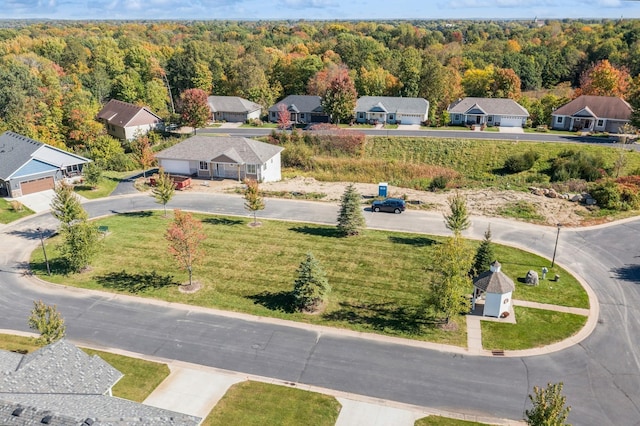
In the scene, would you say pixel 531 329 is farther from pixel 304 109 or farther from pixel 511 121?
pixel 304 109

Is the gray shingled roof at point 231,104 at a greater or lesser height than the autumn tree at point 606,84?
lesser

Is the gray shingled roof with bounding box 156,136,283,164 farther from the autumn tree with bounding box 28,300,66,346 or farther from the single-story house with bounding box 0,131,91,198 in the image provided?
Result: the autumn tree with bounding box 28,300,66,346

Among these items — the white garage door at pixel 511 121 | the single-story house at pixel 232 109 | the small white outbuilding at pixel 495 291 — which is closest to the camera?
the small white outbuilding at pixel 495 291

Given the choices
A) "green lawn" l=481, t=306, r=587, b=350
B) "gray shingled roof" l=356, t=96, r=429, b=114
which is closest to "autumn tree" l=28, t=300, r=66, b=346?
"green lawn" l=481, t=306, r=587, b=350

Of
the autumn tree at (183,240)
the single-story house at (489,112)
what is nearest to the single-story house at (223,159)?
the autumn tree at (183,240)

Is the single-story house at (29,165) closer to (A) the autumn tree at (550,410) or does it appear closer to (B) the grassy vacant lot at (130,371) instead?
(B) the grassy vacant lot at (130,371)

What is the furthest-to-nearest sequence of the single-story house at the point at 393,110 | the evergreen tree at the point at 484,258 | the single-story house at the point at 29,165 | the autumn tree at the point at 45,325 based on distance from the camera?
the single-story house at the point at 393,110
the single-story house at the point at 29,165
the evergreen tree at the point at 484,258
the autumn tree at the point at 45,325

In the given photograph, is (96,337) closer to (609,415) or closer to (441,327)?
(441,327)
